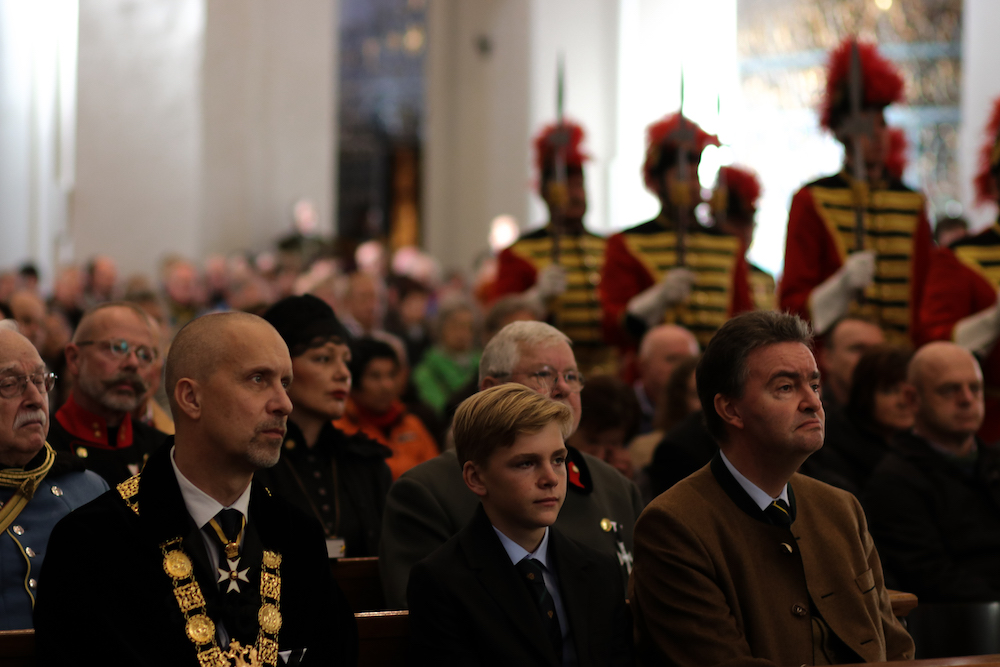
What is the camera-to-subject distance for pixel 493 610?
122 inches

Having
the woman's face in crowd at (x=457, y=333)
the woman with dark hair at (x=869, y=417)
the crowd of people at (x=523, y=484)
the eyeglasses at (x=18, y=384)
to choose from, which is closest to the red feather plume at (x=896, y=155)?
the crowd of people at (x=523, y=484)

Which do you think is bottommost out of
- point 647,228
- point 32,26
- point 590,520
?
point 590,520

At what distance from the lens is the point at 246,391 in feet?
9.80

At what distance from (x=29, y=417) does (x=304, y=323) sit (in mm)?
1321

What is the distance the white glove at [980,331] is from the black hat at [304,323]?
125 inches

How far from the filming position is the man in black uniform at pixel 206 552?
9.19 feet

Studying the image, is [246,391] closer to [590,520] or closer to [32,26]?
[590,520]

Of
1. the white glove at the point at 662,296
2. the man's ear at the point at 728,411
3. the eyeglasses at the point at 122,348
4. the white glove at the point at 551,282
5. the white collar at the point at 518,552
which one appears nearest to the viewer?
the white collar at the point at 518,552

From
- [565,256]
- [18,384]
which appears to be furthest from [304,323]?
[565,256]

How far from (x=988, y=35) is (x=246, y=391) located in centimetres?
1106

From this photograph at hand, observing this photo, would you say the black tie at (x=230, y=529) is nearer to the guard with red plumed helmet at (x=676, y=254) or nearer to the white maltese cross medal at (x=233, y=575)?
the white maltese cross medal at (x=233, y=575)

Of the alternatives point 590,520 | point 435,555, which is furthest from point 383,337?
point 435,555

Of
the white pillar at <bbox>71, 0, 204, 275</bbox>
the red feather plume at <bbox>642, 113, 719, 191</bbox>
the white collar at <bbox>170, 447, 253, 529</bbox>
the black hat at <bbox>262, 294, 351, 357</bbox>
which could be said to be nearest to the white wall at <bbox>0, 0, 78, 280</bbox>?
the white pillar at <bbox>71, 0, 204, 275</bbox>

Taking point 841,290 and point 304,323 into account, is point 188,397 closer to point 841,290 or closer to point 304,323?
point 304,323
